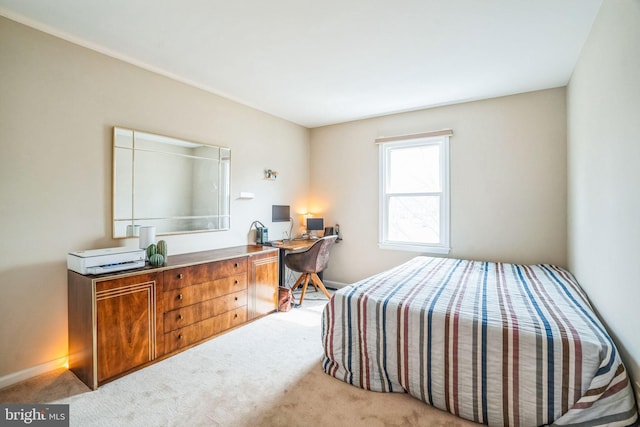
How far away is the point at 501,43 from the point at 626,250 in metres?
1.73

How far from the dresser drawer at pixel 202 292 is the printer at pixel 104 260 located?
0.36 meters

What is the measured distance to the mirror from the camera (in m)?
2.59

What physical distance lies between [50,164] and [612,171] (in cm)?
378

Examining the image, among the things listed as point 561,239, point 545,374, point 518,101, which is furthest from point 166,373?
point 518,101

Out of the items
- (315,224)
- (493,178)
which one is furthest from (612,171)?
(315,224)

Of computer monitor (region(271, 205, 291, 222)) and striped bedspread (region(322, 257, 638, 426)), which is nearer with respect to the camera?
striped bedspread (region(322, 257, 638, 426))

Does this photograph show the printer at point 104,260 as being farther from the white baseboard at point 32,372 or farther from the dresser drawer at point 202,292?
the white baseboard at point 32,372

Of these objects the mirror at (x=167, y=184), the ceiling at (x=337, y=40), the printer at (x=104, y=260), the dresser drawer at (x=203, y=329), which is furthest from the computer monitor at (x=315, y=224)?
the printer at (x=104, y=260)

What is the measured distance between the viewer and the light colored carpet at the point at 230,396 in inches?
68.2

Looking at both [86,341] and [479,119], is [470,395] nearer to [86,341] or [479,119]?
[86,341]

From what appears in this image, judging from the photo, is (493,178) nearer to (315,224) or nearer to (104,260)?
(315,224)

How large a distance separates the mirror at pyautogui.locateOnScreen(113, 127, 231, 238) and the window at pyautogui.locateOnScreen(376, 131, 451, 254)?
2148 mm

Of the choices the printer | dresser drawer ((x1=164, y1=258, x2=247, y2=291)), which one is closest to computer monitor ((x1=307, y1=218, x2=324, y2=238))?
dresser drawer ((x1=164, y1=258, x2=247, y2=291))

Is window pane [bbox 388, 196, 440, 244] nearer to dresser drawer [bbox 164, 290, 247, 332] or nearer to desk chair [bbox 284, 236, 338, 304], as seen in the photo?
desk chair [bbox 284, 236, 338, 304]
